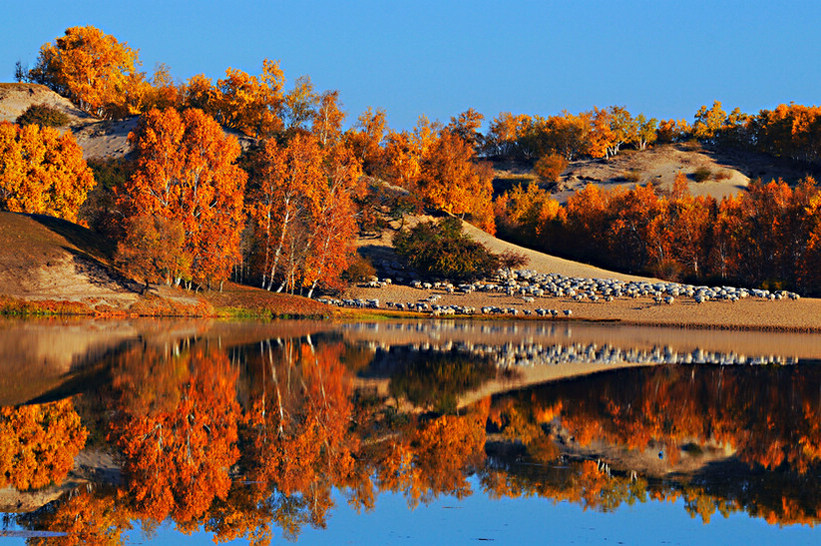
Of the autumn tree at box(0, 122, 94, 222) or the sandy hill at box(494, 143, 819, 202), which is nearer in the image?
the autumn tree at box(0, 122, 94, 222)

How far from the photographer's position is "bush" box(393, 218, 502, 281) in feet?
195

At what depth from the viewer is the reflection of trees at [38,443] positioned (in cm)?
1212

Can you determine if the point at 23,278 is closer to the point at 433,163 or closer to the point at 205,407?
the point at 205,407

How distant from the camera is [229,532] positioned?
10359mm

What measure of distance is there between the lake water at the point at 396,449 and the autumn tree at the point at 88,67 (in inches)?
2994

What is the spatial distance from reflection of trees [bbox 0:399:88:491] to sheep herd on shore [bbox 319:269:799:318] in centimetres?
3672

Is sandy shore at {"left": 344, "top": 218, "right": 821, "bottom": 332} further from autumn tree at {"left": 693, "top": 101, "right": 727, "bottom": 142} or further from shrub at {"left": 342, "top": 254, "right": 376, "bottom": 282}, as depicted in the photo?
autumn tree at {"left": 693, "top": 101, "right": 727, "bottom": 142}

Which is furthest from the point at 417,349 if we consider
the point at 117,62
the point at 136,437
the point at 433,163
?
the point at 117,62

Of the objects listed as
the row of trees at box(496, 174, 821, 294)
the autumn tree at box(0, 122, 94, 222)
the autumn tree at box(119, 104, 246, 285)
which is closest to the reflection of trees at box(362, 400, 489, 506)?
the autumn tree at box(119, 104, 246, 285)

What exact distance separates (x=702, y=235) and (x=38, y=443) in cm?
6550

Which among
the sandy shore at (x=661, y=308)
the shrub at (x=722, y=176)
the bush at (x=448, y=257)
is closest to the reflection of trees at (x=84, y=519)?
the sandy shore at (x=661, y=308)

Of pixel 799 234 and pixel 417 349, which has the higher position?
pixel 799 234

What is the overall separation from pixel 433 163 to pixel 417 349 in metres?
50.0

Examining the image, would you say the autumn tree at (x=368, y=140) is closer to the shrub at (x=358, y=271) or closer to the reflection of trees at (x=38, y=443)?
the shrub at (x=358, y=271)
